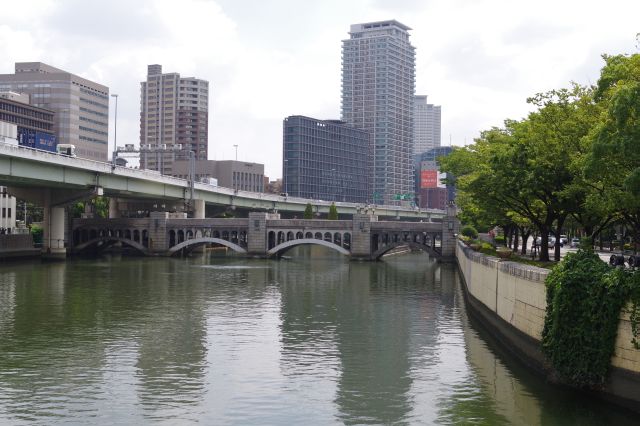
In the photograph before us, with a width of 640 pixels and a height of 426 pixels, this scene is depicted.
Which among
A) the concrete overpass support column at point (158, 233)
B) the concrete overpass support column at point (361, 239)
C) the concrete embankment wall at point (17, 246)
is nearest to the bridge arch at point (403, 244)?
the concrete overpass support column at point (361, 239)

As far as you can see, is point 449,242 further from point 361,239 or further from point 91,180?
point 91,180

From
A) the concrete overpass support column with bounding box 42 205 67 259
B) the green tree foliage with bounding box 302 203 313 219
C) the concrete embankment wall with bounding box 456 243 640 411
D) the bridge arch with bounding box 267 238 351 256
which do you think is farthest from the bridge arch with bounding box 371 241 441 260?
the concrete embankment wall with bounding box 456 243 640 411

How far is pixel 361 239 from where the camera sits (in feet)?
408

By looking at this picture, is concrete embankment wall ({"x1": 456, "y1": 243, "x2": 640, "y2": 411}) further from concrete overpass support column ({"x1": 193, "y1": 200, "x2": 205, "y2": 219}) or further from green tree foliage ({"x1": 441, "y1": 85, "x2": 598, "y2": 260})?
concrete overpass support column ({"x1": 193, "y1": 200, "x2": 205, "y2": 219})

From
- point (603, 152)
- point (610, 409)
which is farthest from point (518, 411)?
point (603, 152)

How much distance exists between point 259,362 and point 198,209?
109 metres

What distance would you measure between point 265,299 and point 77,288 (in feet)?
67.4

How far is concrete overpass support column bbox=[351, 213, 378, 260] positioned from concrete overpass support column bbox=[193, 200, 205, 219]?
116ft

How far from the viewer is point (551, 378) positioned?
1319 inches

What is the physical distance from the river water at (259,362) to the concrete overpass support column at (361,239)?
159 ft

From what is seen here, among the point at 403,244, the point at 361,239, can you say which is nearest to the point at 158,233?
the point at 361,239

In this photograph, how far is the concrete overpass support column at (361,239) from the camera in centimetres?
12394

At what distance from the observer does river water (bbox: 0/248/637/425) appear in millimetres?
29875

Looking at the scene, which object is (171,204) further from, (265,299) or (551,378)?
(551,378)
